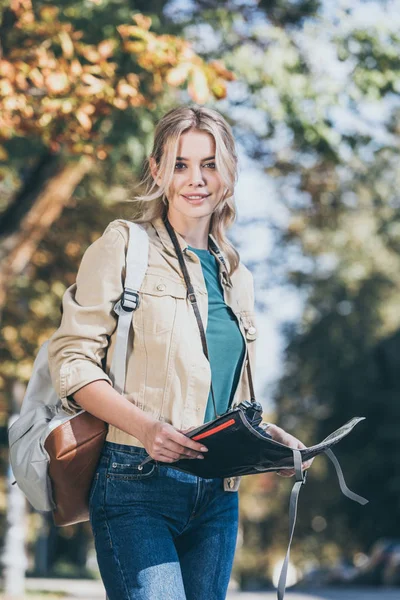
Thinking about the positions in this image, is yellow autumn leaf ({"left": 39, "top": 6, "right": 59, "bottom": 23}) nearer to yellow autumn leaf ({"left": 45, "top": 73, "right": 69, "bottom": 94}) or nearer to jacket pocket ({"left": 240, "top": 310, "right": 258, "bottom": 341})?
yellow autumn leaf ({"left": 45, "top": 73, "right": 69, "bottom": 94})

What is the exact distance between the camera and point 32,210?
11117 mm

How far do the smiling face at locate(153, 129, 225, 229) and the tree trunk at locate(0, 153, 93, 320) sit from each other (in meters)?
7.57

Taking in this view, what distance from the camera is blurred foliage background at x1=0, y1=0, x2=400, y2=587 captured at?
26.5 feet

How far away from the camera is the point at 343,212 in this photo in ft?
54.9

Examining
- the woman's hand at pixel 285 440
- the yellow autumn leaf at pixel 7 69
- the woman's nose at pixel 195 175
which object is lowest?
the woman's hand at pixel 285 440

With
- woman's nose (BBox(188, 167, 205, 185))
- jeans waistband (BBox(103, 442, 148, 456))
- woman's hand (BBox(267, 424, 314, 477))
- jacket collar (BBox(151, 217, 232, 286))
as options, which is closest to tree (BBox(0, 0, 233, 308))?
jacket collar (BBox(151, 217, 232, 286))

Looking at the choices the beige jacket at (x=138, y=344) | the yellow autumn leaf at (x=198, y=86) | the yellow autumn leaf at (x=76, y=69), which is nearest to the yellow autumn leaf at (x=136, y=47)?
the yellow autumn leaf at (x=76, y=69)

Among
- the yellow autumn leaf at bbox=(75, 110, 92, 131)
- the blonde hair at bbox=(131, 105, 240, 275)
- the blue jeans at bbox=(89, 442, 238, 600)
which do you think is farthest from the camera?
the yellow autumn leaf at bbox=(75, 110, 92, 131)

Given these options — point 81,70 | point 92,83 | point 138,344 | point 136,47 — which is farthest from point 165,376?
point 136,47

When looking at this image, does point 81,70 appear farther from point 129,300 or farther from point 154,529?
point 154,529

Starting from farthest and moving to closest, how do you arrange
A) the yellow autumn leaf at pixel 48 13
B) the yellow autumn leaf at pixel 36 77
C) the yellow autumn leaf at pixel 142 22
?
the yellow autumn leaf at pixel 48 13 < the yellow autumn leaf at pixel 142 22 < the yellow autumn leaf at pixel 36 77

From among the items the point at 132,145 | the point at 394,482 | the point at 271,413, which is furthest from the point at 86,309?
the point at 271,413

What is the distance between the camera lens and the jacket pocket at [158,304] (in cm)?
299

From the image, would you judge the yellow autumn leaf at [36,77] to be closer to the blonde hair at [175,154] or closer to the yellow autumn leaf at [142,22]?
the yellow autumn leaf at [142,22]
